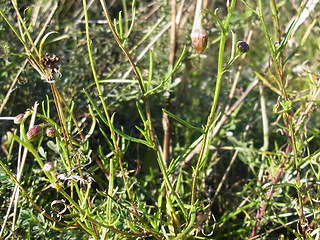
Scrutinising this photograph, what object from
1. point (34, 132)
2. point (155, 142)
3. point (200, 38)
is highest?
point (200, 38)

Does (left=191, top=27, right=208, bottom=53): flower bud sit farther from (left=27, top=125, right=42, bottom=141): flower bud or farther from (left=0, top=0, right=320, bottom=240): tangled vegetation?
(left=27, top=125, right=42, bottom=141): flower bud

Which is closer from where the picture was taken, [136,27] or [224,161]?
[224,161]

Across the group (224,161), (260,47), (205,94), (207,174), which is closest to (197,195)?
(207,174)

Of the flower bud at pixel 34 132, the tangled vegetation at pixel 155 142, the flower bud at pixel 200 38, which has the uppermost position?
the flower bud at pixel 200 38

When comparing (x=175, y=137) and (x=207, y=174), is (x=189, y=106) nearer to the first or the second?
(x=175, y=137)

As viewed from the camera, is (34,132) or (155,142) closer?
(34,132)

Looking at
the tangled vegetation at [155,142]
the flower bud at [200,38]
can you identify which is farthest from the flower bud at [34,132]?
the flower bud at [200,38]

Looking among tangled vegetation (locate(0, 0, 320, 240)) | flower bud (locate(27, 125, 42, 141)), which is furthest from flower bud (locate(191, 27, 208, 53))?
flower bud (locate(27, 125, 42, 141))

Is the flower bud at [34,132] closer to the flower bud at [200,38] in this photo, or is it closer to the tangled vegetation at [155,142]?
the tangled vegetation at [155,142]

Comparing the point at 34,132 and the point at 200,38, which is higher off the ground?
the point at 200,38

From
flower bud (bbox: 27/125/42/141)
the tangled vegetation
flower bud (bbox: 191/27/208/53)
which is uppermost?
flower bud (bbox: 191/27/208/53)

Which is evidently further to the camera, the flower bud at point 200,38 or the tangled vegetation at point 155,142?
the tangled vegetation at point 155,142
